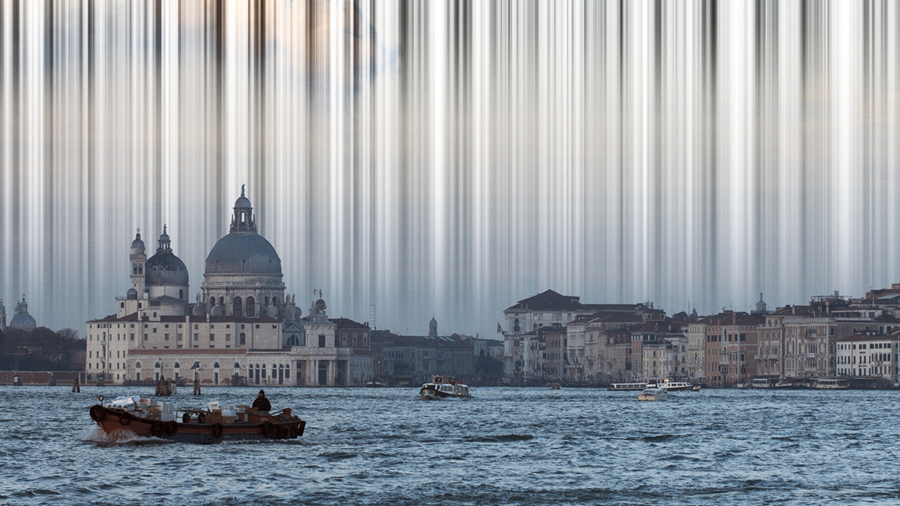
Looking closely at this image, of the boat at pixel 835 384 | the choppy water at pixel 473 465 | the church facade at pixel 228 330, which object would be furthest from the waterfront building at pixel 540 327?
the choppy water at pixel 473 465

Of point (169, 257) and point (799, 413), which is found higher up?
point (169, 257)

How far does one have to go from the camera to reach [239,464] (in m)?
33.7

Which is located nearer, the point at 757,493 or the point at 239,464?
the point at 757,493

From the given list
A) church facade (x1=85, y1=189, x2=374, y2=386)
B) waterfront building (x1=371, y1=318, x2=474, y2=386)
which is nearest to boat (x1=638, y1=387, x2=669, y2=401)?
church facade (x1=85, y1=189, x2=374, y2=386)

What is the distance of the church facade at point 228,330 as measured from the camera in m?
146

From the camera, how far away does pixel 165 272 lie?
15588cm

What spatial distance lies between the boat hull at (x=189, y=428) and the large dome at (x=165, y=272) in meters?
118

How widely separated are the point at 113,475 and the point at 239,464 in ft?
9.16

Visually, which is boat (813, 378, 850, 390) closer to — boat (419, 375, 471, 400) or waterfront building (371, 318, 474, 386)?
boat (419, 375, 471, 400)

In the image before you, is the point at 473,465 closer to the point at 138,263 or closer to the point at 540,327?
the point at 138,263

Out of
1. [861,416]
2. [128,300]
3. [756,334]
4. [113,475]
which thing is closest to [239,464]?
[113,475]

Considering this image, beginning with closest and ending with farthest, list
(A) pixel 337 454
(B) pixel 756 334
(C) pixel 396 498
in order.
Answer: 1. (C) pixel 396 498
2. (A) pixel 337 454
3. (B) pixel 756 334

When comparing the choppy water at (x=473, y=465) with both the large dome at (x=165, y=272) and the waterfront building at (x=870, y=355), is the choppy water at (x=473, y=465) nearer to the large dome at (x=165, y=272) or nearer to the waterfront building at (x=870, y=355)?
the waterfront building at (x=870, y=355)

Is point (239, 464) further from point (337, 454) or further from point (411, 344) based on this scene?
point (411, 344)
